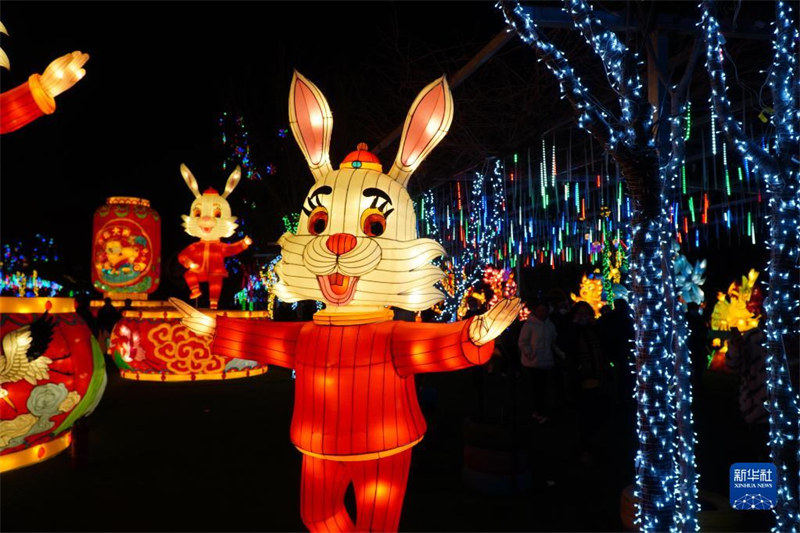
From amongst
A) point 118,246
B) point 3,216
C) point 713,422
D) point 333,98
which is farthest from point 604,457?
point 3,216

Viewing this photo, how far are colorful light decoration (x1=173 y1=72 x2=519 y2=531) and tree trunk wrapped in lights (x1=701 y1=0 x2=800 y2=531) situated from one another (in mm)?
1280

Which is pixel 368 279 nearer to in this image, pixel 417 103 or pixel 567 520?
pixel 417 103

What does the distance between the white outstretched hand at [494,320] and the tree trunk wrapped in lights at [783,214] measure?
3.76ft

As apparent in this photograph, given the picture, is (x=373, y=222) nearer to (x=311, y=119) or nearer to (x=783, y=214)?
(x=311, y=119)

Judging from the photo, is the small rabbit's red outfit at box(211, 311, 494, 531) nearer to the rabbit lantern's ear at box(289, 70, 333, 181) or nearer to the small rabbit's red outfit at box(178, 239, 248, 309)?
the rabbit lantern's ear at box(289, 70, 333, 181)

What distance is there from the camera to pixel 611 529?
13.6 feet

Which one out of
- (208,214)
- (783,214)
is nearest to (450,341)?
(783,214)

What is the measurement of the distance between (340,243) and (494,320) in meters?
0.86

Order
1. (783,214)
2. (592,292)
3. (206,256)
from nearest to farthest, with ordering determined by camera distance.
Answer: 1. (783,214)
2. (206,256)
3. (592,292)

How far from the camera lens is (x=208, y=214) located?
1016cm

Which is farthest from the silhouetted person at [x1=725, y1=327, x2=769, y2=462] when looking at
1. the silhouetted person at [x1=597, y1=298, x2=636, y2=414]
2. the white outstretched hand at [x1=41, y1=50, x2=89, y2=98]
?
the white outstretched hand at [x1=41, y1=50, x2=89, y2=98]

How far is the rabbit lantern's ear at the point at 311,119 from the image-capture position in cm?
346

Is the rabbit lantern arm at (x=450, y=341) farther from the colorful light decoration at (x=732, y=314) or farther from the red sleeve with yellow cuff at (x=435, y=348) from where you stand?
the colorful light decoration at (x=732, y=314)

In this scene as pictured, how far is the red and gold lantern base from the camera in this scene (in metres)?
10.1
